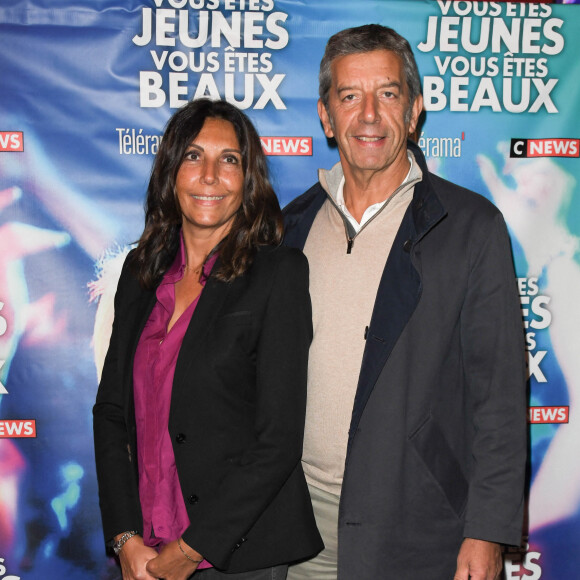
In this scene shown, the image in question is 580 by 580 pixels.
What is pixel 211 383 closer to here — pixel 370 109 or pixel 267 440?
pixel 267 440

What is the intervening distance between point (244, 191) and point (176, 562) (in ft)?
3.21

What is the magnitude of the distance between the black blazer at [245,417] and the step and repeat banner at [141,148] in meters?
1.24

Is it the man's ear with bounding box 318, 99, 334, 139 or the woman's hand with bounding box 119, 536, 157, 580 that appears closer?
the woman's hand with bounding box 119, 536, 157, 580

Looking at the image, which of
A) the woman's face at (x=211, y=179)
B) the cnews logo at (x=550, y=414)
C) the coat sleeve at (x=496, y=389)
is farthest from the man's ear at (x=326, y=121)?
the cnews logo at (x=550, y=414)

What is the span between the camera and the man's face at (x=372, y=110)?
72.6 inches

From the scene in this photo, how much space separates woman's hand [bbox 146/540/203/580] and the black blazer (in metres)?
0.04

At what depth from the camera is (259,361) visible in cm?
158

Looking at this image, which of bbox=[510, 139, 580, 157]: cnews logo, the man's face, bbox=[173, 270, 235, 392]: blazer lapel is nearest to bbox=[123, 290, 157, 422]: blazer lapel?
bbox=[173, 270, 235, 392]: blazer lapel

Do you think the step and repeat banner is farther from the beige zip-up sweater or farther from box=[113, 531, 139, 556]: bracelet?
box=[113, 531, 139, 556]: bracelet

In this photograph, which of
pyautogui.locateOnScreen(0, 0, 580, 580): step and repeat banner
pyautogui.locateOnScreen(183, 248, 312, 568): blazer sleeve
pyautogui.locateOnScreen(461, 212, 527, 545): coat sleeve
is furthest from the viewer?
pyautogui.locateOnScreen(0, 0, 580, 580): step and repeat banner

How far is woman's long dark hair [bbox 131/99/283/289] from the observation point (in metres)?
1.76

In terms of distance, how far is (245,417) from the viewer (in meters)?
1.61

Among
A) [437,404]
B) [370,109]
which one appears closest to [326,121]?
[370,109]

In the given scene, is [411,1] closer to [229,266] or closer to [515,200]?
[515,200]
